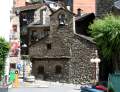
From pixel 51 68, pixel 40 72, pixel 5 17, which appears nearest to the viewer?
pixel 5 17

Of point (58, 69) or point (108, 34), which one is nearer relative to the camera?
point (108, 34)

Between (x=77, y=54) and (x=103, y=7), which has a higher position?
(x=103, y=7)

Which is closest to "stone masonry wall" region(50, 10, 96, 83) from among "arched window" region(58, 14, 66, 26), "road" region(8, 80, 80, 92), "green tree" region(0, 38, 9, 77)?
"arched window" region(58, 14, 66, 26)

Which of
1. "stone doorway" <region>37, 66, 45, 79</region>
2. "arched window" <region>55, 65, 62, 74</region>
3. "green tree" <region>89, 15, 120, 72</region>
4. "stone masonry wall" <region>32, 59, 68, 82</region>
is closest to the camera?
"green tree" <region>89, 15, 120, 72</region>

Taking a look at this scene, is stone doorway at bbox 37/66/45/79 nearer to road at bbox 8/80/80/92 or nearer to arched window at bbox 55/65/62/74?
arched window at bbox 55/65/62/74

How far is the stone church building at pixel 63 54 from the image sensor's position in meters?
60.8

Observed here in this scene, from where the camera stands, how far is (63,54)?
205 ft

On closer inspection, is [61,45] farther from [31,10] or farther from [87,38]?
[31,10]

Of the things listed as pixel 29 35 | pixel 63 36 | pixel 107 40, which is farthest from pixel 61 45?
pixel 107 40

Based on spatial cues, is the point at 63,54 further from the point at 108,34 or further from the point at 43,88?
the point at 108,34

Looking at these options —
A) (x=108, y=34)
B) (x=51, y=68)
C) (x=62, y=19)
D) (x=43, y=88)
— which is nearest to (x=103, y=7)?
(x=62, y=19)

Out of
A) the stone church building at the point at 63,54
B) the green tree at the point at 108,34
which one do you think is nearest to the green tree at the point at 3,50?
the green tree at the point at 108,34

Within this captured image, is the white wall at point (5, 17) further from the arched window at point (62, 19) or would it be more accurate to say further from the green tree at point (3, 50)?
the arched window at point (62, 19)

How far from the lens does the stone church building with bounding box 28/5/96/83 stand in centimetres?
6081
